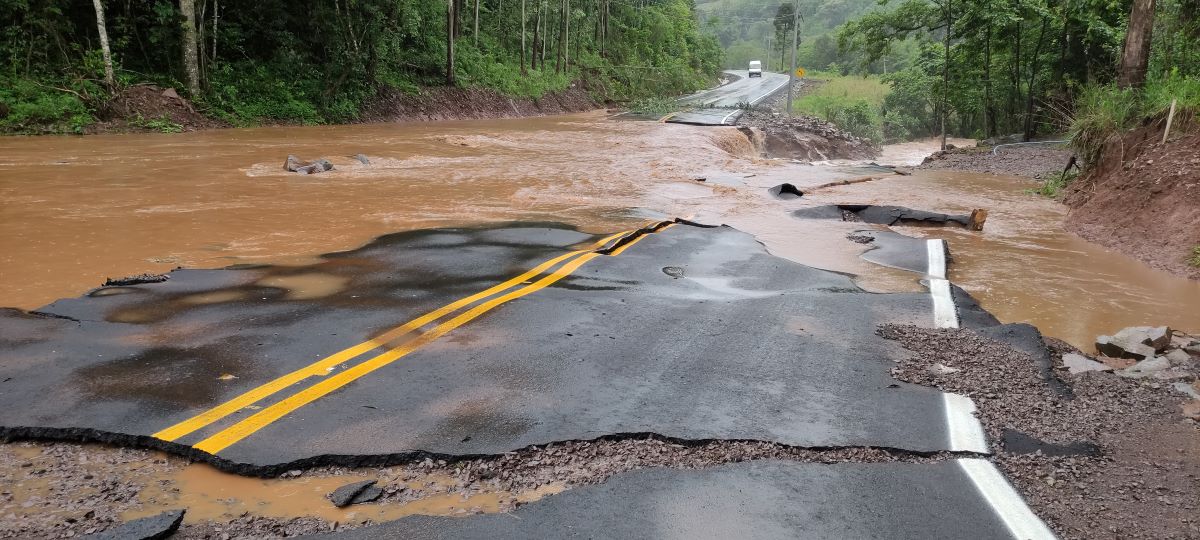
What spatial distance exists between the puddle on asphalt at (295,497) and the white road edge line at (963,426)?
1922 mm

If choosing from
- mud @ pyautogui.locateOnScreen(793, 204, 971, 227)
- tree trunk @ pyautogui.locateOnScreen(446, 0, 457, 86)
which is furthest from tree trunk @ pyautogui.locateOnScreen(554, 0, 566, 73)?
mud @ pyautogui.locateOnScreen(793, 204, 971, 227)

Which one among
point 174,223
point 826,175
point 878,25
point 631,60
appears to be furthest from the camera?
point 631,60

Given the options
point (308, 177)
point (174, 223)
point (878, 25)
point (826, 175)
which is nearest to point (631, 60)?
point (878, 25)

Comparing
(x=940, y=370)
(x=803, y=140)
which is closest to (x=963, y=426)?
(x=940, y=370)

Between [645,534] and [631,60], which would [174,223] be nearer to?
[645,534]

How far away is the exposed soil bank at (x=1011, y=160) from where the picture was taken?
20.2 metres

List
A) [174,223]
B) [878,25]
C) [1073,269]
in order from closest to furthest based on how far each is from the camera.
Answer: [1073,269], [174,223], [878,25]

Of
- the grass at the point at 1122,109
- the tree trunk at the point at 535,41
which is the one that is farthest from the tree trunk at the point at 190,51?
the grass at the point at 1122,109

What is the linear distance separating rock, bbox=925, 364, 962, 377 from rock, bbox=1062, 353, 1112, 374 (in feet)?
2.63

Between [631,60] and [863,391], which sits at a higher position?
[631,60]

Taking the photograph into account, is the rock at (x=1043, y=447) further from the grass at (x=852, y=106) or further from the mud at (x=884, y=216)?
the grass at (x=852, y=106)

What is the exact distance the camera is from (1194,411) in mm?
4246

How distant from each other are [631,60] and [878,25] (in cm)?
3084

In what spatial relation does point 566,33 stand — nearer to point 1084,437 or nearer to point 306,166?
point 306,166
